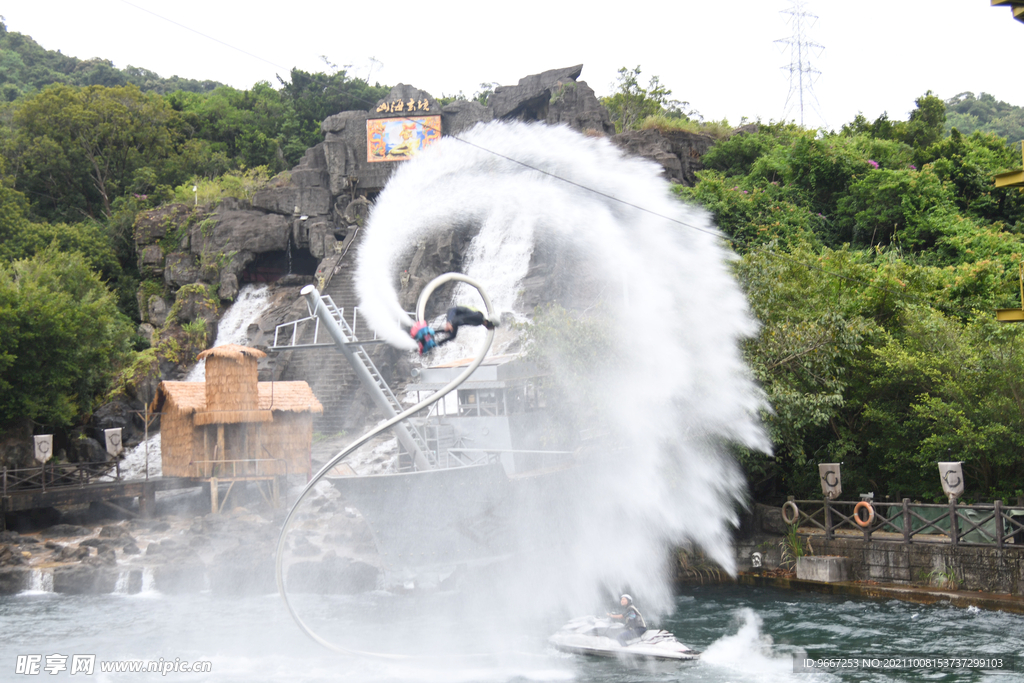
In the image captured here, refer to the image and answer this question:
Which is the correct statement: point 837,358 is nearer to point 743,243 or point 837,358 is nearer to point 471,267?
point 743,243

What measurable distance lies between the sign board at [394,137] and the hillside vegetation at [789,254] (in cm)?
883

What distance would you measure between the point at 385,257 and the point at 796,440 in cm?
1164

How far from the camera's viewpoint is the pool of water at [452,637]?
12875 millimetres

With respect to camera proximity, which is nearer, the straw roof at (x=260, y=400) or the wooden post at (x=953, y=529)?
the wooden post at (x=953, y=529)

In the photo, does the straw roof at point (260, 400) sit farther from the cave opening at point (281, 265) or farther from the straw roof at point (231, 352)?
the cave opening at point (281, 265)

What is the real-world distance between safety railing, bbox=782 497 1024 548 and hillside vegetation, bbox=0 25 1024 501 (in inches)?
49.6

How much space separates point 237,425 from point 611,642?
16.4 meters

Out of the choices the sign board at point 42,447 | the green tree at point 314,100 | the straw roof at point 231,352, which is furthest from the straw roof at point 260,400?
the green tree at point 314,100

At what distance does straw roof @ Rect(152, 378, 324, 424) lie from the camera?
82.6 feet

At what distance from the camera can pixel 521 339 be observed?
66.7 ft

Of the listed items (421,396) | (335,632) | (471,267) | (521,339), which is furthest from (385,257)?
(471,267)

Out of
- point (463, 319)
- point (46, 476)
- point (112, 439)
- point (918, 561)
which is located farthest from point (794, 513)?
point (46, 476)

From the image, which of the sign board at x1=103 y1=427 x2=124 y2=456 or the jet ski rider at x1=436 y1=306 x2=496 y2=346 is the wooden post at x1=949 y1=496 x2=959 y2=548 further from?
the sign board at x1=103 y1=427 x2=124 y2=456

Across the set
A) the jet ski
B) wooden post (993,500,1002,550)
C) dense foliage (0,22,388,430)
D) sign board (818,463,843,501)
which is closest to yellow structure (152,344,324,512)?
dense foliage (0,22,388,430)
